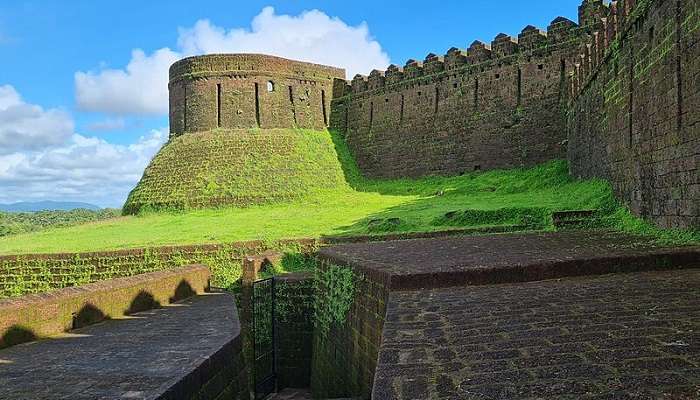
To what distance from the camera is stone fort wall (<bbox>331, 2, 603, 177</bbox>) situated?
2150cm

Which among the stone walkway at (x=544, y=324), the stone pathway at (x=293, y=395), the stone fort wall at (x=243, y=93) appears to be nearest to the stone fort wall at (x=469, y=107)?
the stone fort wall at (x=243, y=93)

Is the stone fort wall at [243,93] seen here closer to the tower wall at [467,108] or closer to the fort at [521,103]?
the fort at [521,103]

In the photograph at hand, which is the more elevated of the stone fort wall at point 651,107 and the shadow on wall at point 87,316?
the stone fort wall at point 651,107

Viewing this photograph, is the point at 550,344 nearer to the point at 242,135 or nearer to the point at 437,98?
the point at 437,98

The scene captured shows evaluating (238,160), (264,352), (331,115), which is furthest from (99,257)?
(331,115)

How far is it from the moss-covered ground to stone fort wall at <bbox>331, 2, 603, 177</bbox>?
82 centimetres

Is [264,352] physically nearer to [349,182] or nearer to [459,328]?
[459,328]

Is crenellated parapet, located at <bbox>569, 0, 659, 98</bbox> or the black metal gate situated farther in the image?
the black metal gate

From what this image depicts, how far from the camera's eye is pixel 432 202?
20922mm

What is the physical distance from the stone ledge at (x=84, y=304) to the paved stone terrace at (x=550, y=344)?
16.9 ft

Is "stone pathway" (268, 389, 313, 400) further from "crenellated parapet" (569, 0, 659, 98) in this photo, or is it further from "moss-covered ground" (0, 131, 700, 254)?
"crenellated parapet" (569, 0, 659, 98)

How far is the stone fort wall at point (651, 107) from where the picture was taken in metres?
7.29

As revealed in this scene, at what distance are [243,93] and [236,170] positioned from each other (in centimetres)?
437

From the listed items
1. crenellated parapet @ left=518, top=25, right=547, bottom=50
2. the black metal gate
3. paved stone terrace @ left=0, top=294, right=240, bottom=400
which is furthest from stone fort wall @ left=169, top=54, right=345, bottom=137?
paved stone terrace @ left=0, top=294, right=240, bottom=400
